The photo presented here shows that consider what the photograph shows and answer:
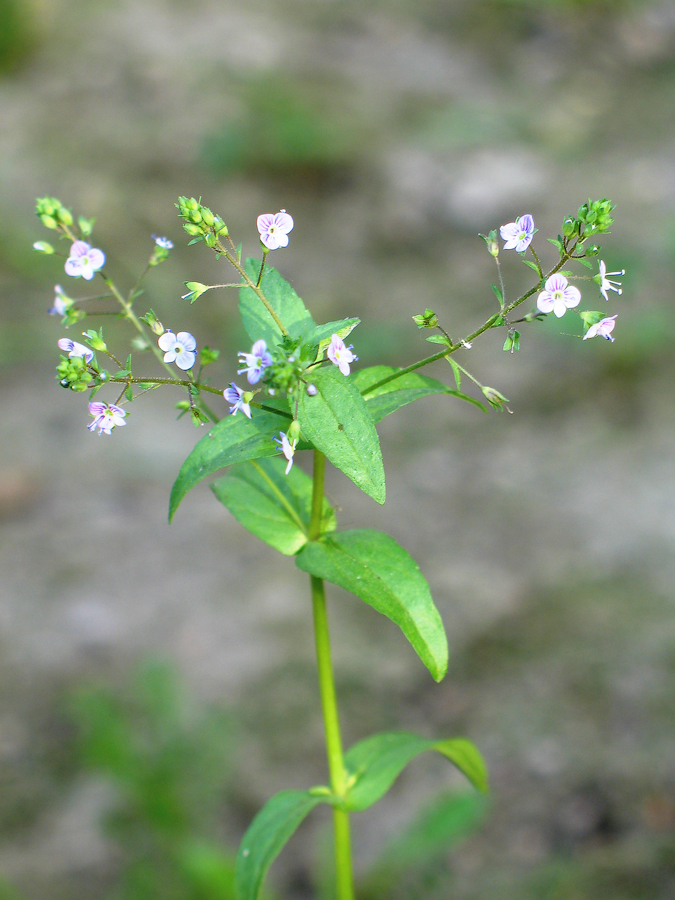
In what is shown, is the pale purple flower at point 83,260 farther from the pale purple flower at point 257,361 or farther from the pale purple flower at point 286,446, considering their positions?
the pale purple flower at point 286,446

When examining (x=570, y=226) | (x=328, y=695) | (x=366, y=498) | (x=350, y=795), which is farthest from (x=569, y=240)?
(x=366, y=498)

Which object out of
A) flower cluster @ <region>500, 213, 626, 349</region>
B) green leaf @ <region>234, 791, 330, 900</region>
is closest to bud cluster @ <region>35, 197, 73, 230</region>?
flower cluster @ <region>500, 213, 626, 349</region>

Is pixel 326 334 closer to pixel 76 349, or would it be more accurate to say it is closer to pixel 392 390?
pixel 392 390

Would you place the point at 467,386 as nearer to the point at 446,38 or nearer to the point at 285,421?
the point at 285,421

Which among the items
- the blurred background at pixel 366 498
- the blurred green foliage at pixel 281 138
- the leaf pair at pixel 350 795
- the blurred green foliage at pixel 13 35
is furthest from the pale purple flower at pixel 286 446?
the blurred green foliage at pixel 13 35

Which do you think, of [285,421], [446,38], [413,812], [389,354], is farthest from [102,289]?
[446,38]

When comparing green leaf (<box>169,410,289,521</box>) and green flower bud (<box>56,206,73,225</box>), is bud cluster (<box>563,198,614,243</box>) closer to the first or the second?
green leaf (<box>169,410,289,521</box>)
